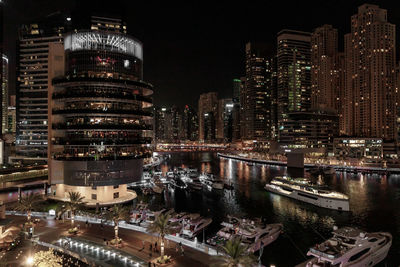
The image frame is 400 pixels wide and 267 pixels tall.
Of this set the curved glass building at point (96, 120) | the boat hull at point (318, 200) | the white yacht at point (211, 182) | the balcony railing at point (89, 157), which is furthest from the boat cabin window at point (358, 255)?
the white yacht at point (211, 182)

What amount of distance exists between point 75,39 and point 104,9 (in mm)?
92856

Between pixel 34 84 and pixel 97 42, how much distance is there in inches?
4149

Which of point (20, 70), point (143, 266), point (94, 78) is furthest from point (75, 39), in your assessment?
point (20, 70)

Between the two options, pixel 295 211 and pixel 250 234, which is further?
pixel 295 211

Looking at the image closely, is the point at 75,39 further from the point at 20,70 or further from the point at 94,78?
the point at 20,70

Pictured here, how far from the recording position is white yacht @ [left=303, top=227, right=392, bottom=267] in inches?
1577

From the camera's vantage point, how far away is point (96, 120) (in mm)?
74562

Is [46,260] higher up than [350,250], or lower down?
higher up

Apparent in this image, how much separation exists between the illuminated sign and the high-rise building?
296 feet

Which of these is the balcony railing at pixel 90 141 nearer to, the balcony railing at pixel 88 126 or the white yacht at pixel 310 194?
the balcony railing at pixel 88 126

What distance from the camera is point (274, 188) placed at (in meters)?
97.8

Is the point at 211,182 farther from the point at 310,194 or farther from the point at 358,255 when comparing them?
the point at 358,255

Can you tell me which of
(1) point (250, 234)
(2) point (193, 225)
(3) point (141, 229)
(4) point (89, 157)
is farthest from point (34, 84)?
(1) point (250, 234)

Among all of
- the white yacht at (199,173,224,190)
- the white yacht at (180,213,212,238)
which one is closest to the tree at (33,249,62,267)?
the white yacht at (180,213,212,238)
